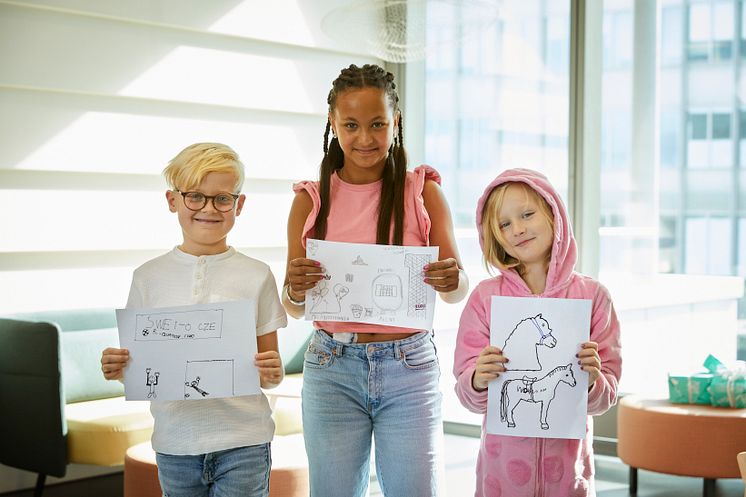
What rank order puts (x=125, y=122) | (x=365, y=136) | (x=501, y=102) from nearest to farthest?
(x=365, y=136)
(x=125, y=122)
(x=501, y=102)

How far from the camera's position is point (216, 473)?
229cm

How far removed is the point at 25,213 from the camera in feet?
14.6

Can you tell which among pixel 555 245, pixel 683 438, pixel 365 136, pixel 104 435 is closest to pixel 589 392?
pixel 555 245

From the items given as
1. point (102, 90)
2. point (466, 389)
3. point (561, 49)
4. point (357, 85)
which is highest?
point (561, 49)

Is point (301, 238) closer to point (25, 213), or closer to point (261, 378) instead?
point (261, 378)

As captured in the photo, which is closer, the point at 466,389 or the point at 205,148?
the point at 466,389

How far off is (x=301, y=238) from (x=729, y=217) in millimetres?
3208

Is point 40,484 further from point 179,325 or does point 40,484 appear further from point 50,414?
point 179,325

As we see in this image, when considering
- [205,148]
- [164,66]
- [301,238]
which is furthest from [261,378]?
[164,66]

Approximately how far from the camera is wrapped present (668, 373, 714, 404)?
14.3 ft

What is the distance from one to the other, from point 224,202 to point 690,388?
9.12ft

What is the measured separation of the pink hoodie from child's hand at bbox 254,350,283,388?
0.42 meters

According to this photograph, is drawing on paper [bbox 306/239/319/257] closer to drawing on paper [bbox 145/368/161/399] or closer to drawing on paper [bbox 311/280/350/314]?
drawing on paper [bbox 311/280/350/314]

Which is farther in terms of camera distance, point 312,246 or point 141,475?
point 141,475
